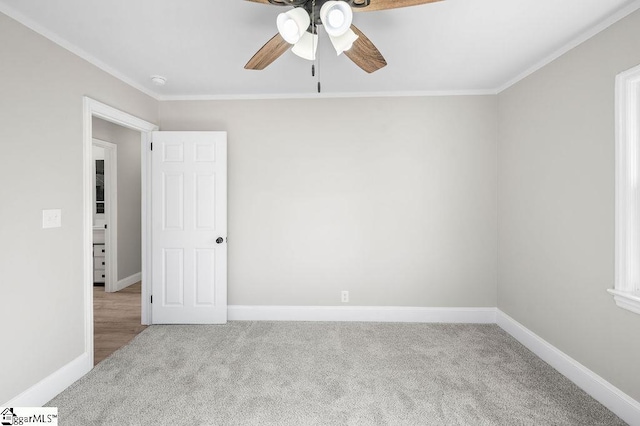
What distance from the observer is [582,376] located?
2.20 metres

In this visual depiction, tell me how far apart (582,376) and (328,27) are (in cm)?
283

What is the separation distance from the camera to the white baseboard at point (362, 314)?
338 cm

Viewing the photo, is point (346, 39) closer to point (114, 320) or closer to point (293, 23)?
point (293, 23)

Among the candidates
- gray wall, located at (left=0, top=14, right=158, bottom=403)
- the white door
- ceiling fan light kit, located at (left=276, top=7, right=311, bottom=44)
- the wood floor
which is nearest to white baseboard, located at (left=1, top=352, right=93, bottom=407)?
gray wall, located at (left=0, top=14, right=158, bottom=403)

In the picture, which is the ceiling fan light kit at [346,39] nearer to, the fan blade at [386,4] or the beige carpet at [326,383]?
the fan blade at [386,4]

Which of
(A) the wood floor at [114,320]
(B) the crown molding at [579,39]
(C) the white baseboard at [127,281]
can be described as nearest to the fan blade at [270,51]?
(B) the crown molding at [579,39]

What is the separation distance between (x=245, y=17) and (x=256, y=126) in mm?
1515

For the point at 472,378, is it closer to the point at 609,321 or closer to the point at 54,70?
the point at 609,321

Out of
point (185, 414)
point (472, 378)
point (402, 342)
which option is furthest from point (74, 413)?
point (472, 378)

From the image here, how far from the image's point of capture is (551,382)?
7.46ft

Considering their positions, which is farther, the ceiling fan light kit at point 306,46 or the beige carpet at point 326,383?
the beige carpet at point 326,383

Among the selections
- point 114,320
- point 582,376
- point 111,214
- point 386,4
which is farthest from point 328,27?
point 111,214

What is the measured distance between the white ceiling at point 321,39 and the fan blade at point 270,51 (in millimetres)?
279

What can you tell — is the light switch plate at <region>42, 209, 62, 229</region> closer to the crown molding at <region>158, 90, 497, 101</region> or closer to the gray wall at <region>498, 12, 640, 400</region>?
the crown molding at <region>158, 90, 497, 101</region>
